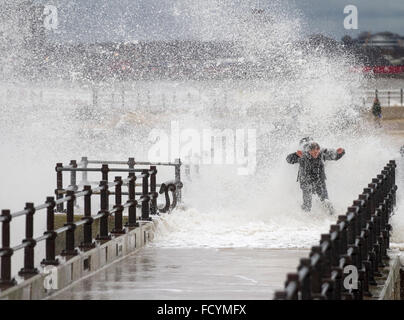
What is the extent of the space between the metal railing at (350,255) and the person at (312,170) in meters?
4.47

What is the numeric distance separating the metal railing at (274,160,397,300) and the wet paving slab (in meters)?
0.99

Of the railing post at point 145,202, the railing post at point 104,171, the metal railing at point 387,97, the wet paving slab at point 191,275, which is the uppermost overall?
the metal railing at point 387,97

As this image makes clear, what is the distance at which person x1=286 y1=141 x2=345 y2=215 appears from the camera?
20984mm

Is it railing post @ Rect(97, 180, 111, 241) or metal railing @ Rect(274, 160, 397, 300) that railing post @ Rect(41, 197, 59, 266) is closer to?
railing post @ Rect(97, 180, 111, 241)

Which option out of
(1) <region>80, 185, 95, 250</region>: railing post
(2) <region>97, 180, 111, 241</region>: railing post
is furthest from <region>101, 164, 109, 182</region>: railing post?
(1) <region>80, 185, 95, 250</region>: railing post

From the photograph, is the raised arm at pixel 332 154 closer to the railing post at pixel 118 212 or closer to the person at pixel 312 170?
the person at pixel 312 170

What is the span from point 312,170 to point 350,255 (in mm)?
10412

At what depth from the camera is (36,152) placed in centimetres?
5197

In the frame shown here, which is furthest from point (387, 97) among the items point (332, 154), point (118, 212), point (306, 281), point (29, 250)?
point (306, 281)

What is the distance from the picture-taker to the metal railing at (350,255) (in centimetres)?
826

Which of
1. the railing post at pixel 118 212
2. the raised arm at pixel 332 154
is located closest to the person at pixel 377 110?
the raised arm at pixel 332 154

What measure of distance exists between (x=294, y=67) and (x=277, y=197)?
66.1 metres

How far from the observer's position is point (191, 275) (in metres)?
13.6
